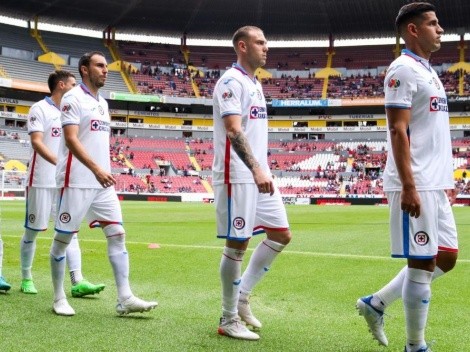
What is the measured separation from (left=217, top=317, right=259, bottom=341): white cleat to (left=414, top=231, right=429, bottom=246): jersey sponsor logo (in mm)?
1445

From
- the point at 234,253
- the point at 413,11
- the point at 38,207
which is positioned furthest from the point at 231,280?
the point at 38,207

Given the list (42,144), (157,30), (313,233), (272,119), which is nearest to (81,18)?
(157,30)

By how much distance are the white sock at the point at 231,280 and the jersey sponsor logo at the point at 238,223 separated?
0.20m

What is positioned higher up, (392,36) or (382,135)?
(392,36)

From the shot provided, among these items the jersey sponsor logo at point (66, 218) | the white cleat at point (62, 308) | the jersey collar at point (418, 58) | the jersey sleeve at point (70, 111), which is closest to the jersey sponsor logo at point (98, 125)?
the jersey sleeve at point (70, 111)

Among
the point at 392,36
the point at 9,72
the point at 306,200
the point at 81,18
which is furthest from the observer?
the point at 392,36

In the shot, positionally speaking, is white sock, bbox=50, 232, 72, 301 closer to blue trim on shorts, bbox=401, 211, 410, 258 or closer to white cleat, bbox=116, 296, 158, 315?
white cleat, bbox=116, 296, 158, 315

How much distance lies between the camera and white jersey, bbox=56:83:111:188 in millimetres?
5449

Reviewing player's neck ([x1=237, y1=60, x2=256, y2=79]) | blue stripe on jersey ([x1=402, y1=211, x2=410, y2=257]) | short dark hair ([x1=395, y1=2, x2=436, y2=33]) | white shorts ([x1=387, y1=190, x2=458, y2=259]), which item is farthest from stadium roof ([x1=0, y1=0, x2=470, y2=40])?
blue stripe on jersey ([x1=402, y1=211, x2=410, y2=257])

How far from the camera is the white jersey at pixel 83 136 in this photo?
5.45m

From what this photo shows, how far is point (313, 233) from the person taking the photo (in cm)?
1510

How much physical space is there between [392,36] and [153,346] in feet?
214

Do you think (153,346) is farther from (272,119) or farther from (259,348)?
(272,119)

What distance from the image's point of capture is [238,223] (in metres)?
4.55
